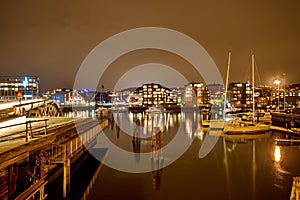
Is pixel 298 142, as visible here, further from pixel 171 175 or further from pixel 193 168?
pixel 171 175

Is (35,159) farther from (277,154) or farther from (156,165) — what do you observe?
(277,154)

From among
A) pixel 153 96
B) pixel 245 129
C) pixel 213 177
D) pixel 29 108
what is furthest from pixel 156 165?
pixel 153 96

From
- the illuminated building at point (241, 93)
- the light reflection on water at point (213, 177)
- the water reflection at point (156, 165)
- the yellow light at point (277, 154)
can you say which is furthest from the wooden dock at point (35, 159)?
the illuminated building at point (241, 93)

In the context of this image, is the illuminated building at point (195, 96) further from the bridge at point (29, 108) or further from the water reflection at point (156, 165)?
the water reflection at point (156, 165)

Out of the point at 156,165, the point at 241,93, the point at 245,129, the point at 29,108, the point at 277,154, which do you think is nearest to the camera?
the point at 156,165

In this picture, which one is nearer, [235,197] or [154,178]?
[235,197]

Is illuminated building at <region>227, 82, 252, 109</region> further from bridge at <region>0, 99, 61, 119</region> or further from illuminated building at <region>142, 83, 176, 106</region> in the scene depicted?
bridge at <region>0, 99, 61, 119</region>

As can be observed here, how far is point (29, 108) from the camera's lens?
80.4ft

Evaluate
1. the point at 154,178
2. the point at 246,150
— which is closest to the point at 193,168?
the point at 154,178

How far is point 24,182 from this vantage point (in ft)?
34.7

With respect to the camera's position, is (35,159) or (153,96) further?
(153,96)

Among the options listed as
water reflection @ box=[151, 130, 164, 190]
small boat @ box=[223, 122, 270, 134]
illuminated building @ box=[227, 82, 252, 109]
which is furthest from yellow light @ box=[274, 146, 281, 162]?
illuminated building @ box=[227, 82, 252, 109]

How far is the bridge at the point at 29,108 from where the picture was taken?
59.1ft

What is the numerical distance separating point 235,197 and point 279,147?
13943 mm
